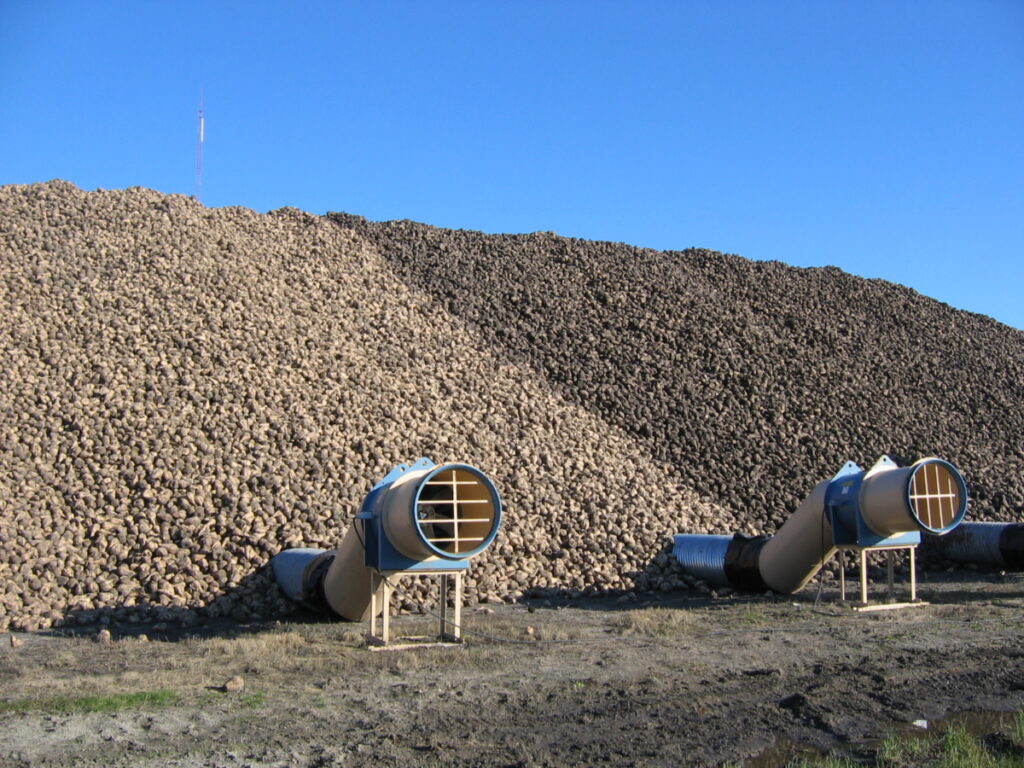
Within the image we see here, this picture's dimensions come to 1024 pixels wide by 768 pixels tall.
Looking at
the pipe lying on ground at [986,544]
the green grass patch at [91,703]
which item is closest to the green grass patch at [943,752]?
the green grass patch at [91,703]

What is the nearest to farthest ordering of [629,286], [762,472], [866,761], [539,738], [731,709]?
[866,761]
[539,738]
[731,709]
[762,472]
[629,286]

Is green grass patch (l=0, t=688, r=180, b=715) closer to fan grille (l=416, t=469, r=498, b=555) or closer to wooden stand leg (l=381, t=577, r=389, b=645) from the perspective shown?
wooden stand leg (l=381, t=577, r=389, b=645)

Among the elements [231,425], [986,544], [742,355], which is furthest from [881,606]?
[742,355]

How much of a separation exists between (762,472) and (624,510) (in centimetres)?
378

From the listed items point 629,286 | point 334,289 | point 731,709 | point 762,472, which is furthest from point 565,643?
point 629,286

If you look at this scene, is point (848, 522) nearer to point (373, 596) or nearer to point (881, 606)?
point (881, 606)

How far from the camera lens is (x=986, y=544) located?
1482cm

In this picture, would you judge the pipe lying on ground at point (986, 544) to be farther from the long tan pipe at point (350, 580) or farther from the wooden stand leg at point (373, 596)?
the wooden stand leg at point (373, 596)

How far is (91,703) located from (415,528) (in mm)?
2960

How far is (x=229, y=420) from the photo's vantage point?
1409 centimetres

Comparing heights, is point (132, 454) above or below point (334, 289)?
below

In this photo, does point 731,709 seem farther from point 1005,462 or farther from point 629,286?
point 629,286

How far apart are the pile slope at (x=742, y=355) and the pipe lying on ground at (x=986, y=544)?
2.22 meters

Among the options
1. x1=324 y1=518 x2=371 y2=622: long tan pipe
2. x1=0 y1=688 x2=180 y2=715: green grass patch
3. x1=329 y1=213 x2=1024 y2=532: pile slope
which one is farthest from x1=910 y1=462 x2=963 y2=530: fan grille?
x1=0 y1=688 x2=180 y2=715: green grass patch
